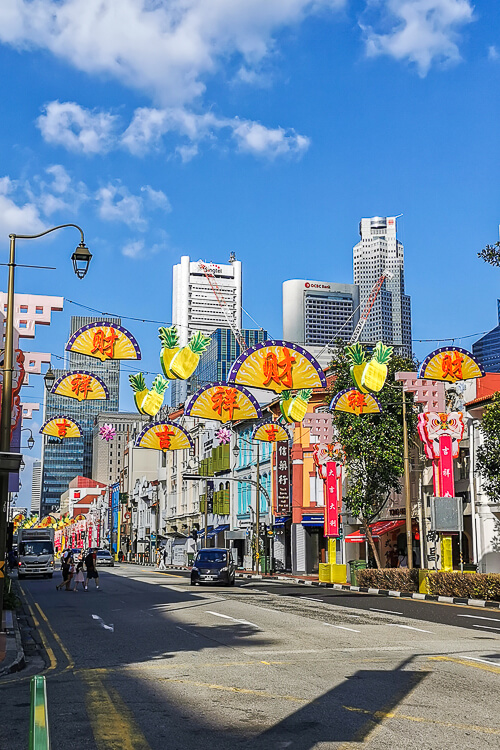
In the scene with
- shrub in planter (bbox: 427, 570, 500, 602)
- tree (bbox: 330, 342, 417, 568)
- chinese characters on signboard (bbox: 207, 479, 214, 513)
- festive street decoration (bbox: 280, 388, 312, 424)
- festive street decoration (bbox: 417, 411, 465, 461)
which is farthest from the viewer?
chinese characters on signboard (bbox: 207, 479, 214, 513)

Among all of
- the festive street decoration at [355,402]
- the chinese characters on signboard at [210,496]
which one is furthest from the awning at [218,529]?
the festive street decoration at [355,402]

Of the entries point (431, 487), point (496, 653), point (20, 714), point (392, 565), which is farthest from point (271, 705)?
point (392, 565)

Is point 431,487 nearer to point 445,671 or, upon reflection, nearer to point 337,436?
point 337,436

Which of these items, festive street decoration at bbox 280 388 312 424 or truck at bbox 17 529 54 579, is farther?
truck at bbox 17 529 54 579

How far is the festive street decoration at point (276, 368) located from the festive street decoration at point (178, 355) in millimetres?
1206

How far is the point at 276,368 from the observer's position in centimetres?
2508

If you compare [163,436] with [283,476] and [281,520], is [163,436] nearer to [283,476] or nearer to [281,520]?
[283,476]

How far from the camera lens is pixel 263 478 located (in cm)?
6506

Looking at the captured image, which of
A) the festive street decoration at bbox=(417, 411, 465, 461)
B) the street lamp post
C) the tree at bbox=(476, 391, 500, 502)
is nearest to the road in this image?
the street lamp post

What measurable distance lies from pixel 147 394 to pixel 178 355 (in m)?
3.50

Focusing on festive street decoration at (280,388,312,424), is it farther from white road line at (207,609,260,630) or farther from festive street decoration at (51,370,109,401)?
white road line at (207,609,260,630)

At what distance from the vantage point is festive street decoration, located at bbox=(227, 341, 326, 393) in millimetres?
24812

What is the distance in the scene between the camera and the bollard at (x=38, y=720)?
146 inches

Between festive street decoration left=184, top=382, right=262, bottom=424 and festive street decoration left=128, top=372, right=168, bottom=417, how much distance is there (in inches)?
70.7
